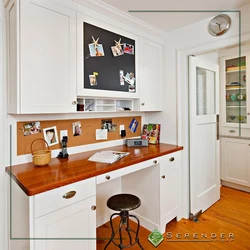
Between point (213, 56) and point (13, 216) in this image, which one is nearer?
point (13, 216)

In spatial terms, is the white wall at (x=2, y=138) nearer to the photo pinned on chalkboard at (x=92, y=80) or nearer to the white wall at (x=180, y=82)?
the photo pinned on chalkboard at (x=92, y=80)

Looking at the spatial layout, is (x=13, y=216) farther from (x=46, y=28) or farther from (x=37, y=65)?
(x=46, y=28)

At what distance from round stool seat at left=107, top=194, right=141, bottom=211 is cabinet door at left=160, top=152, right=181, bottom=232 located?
0.45 metres

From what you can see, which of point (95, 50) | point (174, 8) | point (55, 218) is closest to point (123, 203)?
point (55, 218)

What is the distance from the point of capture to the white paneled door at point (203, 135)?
7.50ft

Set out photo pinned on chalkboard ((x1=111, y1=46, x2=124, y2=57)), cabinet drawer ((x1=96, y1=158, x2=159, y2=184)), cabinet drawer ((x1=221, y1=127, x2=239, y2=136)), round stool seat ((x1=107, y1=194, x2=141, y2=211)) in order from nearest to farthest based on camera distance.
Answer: cabinet drawer ((x1=96, y1=158, x2=159, y2=184)), round stool seat ((x1=107, y1=194, x2=141, y2=211)), photo pinned on chalkboard ((x1=111, y1=46, x2=124, y2=57)), cabinet drawer ((x1=221, y1=127, x2=239, y2=136))

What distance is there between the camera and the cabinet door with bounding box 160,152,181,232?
2010 mm

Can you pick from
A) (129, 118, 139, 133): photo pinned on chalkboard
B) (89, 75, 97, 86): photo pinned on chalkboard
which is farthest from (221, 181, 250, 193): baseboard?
(89, 75, 97, 86): photo pinned on chalkboard

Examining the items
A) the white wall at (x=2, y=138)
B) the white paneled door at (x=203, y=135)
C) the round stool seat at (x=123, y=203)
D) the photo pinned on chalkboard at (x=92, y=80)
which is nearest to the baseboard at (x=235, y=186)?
the white paneled door at (x=203, y=135)

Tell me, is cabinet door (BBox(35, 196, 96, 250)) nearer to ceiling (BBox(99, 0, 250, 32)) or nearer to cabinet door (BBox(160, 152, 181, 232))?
cabinet door (BBox(160, 152, 181, 232))

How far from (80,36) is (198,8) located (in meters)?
1.14

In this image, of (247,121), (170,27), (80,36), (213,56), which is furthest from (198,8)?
(247,121)

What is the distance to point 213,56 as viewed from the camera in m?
2.63

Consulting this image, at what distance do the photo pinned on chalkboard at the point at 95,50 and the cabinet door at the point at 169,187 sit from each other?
1.17 metres
